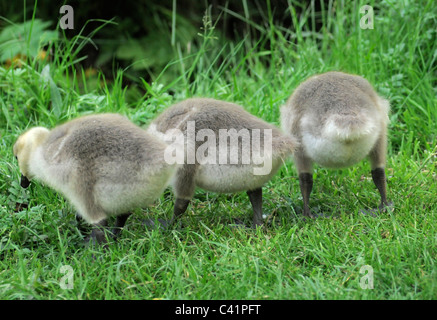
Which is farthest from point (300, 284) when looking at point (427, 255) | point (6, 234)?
point (6, 234)

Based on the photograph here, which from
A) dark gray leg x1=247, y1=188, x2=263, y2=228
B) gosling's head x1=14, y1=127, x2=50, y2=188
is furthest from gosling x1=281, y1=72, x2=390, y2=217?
gosling's head x1=14, y1=127, x2=50, y2=188

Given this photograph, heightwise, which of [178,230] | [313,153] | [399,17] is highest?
[399,17]

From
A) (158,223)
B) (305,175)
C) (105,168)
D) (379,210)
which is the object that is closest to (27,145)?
(105,168)

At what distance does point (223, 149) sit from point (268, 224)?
28.5 inches

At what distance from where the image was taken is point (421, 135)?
4785mm

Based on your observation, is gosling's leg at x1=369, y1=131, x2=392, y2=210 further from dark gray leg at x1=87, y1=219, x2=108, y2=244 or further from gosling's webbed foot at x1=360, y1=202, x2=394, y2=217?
dark gray leg at x1=87, y1=219, x2=108, y2=244

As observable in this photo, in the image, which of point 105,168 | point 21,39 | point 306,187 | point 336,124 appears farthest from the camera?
point 21,39

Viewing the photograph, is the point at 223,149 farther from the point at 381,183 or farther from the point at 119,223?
the point at 381,183

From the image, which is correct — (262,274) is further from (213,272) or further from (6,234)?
(6,234)

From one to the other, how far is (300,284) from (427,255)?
69cm

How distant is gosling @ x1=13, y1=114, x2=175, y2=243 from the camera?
117 inches

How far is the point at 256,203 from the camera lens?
3557 millimetres

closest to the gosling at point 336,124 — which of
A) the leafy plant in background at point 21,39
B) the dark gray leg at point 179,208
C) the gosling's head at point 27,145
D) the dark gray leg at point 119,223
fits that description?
the dark gray leg at point 179,208
